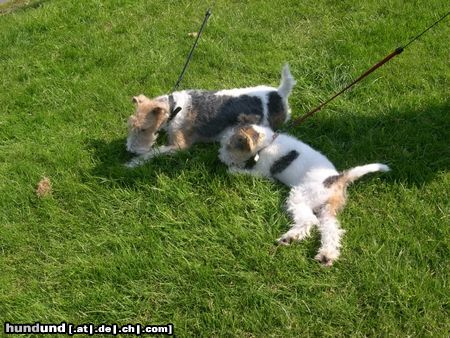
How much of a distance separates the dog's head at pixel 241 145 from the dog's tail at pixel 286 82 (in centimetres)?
76

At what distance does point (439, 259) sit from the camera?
353 centimetres

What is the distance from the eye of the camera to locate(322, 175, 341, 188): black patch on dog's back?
3936mm

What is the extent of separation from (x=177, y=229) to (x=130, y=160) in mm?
A: 1221

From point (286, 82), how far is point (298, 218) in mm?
1766

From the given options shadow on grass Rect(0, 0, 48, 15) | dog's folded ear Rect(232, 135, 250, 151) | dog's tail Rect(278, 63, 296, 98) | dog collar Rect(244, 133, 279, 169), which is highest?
dog's tail Rect(278, 63, 296, 98)

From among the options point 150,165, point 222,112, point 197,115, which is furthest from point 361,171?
point 150,165

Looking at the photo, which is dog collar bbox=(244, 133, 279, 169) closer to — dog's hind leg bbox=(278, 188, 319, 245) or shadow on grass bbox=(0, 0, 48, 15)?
dog's hind leg bbox=(278, 188, 319, 245)

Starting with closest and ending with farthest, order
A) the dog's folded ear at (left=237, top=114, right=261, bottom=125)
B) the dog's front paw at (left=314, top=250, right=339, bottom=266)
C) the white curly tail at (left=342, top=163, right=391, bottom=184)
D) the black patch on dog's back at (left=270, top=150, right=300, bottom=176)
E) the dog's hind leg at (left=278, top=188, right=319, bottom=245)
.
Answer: the dog's front paw at (left=314, top=250, right=339, bottom=266)
the dog's hind leg at (left=278, top=188, right=319, bottom=245)
the white curly tail at (left=342, top=163, right=391, bottom=184)
the black patch on dog's back at (left=270, top=150, right=300, bottom=176)
the dog's folded ear at (left=237, top=114, right=261, bottom=125)

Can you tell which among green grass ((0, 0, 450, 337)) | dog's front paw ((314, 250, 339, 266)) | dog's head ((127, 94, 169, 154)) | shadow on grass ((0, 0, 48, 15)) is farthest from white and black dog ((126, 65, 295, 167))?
shadow on grass ((0, 0, 48, 15))

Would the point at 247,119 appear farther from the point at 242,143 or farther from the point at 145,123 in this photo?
the point at 145,123

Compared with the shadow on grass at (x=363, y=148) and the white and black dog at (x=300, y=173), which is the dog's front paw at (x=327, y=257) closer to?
the white and black dog at (x=300, y=173)

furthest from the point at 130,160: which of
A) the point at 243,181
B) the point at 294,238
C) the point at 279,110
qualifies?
the point at 294,238

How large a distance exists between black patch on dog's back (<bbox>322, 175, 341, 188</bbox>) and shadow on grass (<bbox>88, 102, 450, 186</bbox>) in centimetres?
60

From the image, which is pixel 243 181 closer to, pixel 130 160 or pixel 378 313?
pixel 130 160
